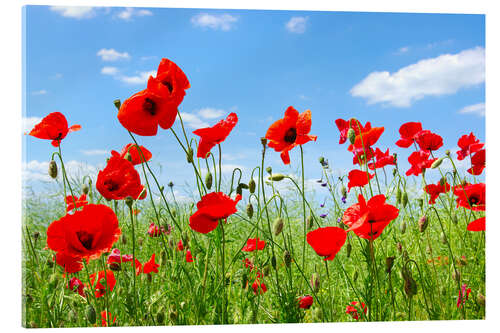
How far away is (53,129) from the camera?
179 centimetres

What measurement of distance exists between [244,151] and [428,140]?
2.60ft

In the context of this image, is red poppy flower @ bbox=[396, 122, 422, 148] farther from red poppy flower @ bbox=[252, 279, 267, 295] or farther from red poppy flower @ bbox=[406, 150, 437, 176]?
red poppy flower @ bbox=[252, 279, 267, 295]

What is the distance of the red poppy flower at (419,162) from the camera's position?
213 centimetres

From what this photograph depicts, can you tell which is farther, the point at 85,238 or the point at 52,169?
the point at 52,169

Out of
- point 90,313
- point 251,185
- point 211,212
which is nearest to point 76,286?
point 90,313

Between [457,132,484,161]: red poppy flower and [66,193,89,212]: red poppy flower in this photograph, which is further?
[457,132,484,161]: red poppy flower

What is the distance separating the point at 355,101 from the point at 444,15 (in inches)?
23.8

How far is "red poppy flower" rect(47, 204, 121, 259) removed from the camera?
1.51 meters

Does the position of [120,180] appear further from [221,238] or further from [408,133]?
[408,133]

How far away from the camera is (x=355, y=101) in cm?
212

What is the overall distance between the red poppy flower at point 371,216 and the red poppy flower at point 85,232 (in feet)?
2.48

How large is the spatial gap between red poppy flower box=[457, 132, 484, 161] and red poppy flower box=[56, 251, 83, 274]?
63.9 inches

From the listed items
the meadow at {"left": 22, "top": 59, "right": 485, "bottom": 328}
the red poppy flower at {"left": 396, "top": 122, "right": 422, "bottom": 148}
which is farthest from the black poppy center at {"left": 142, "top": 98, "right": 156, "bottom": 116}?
the red poppy flower at {"left": 396, "top": 122, "right": 422, "bottom": 148}
